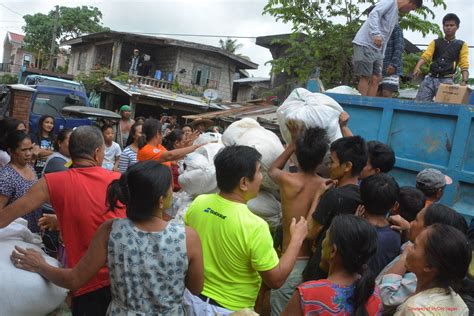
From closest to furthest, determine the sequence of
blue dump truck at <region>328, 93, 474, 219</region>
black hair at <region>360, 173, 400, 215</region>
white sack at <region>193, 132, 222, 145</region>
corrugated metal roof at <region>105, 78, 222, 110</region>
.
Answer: black hair at <region>360, 173, 400, 215</region>, blue dump truck at <region>328, 93, 474, 219</region>, white sack at <region>193, 132, 222, 145</region>, corrugated metal roof at <region>105, 78, 222, 110</region>

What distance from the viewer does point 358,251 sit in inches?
60.2

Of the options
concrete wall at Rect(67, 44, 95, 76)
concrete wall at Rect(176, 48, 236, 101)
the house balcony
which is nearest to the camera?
concrete wall at Rect(176, 48, 236, 101)

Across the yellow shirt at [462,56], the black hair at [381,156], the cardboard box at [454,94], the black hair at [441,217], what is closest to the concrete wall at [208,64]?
the yellow shirt at [462,56]

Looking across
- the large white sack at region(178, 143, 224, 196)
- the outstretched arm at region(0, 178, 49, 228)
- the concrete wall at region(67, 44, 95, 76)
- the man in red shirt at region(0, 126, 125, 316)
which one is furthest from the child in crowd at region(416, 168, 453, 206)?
the concrete wall at region(67, 44, 95, 76)

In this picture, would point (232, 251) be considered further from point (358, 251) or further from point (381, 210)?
point (381, 210)

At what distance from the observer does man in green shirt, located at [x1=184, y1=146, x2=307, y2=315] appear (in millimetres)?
1726

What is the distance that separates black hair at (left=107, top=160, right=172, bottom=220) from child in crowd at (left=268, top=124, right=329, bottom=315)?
3.06 feet

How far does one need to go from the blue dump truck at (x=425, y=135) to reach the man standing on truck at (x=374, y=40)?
1.88ft

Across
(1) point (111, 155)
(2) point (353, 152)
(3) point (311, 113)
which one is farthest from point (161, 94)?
(2) point (353, 152)

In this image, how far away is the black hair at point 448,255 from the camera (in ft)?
4.83

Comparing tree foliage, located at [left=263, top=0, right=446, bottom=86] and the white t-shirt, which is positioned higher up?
tree foliage, located at [left=263, top=0, right=446, bottom=86]

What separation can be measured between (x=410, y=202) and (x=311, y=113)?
2.60 ft

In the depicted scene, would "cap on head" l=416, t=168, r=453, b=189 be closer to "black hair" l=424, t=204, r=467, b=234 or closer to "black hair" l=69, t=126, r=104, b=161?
"black hair" l=424, t=204, r=467, b=234

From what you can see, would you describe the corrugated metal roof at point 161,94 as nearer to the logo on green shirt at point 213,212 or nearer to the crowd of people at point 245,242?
the crowd of people at point 245,242
